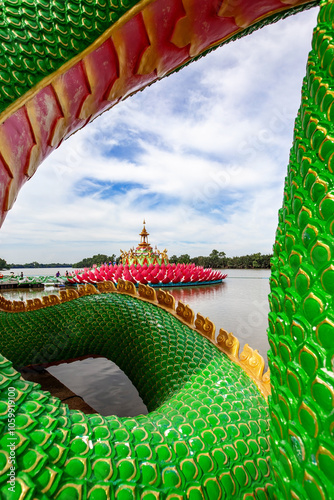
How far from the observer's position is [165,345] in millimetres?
1139

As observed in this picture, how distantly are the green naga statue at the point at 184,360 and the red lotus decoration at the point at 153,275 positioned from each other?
6.46 metres

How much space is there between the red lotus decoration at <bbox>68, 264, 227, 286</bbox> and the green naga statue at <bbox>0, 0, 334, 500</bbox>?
21.2 ft

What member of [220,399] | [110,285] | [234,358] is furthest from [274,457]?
[110,285]

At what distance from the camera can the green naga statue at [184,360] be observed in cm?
39

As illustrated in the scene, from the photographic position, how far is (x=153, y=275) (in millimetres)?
7531

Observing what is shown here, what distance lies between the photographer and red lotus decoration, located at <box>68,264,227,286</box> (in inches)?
295

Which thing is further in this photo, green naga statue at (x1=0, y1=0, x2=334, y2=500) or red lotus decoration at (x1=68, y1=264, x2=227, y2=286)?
red lotus decoration at (x1=68, y1=264, x2=227, y2=286)

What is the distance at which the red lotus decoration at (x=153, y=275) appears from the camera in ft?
24.6

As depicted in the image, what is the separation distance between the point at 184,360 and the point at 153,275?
21.4 ft

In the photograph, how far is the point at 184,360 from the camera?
1.03 m

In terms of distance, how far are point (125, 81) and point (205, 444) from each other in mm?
879

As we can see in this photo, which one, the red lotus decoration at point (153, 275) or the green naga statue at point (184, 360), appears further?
the red lotus decoration at point (153, 275)

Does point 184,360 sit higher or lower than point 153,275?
higher

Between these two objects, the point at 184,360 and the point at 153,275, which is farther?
the point at 153,275
